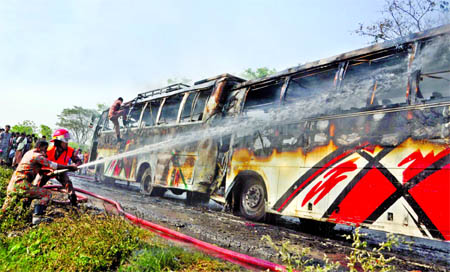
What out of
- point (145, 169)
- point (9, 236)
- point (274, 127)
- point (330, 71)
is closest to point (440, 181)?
point (330, 71)

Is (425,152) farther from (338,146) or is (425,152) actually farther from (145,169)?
(145,169)

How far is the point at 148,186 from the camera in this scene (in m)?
10.4

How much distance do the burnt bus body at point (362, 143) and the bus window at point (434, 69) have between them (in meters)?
0.01

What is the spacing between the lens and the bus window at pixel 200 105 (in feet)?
27.7

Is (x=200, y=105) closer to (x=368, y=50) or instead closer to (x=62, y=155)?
(x=62, y=155)

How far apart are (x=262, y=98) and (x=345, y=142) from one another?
2.59 metres

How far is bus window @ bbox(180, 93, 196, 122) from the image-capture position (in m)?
8.95

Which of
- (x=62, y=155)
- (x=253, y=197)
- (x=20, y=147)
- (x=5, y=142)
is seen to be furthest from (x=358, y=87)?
(x=5, y=142)

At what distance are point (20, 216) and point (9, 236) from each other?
1.73 ft

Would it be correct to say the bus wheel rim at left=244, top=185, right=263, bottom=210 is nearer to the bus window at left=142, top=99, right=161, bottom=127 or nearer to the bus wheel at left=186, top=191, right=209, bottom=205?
the bus wheel at left=186, top=191, right=209, bottom=205

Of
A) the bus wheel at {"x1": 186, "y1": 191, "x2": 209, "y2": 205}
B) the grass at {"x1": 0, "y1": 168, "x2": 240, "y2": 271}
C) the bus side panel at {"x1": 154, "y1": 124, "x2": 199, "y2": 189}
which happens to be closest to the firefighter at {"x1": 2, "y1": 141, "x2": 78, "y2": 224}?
the grass at {"x1": 0, "y1": 168, "x2": 240, "y2": 271}

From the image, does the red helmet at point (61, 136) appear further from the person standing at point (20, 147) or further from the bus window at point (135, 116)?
the person standing at point (20, 147)

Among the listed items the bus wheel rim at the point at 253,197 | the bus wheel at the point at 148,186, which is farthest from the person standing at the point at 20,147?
the bus wheel rim at the point at 253,197

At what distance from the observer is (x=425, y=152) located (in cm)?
391
